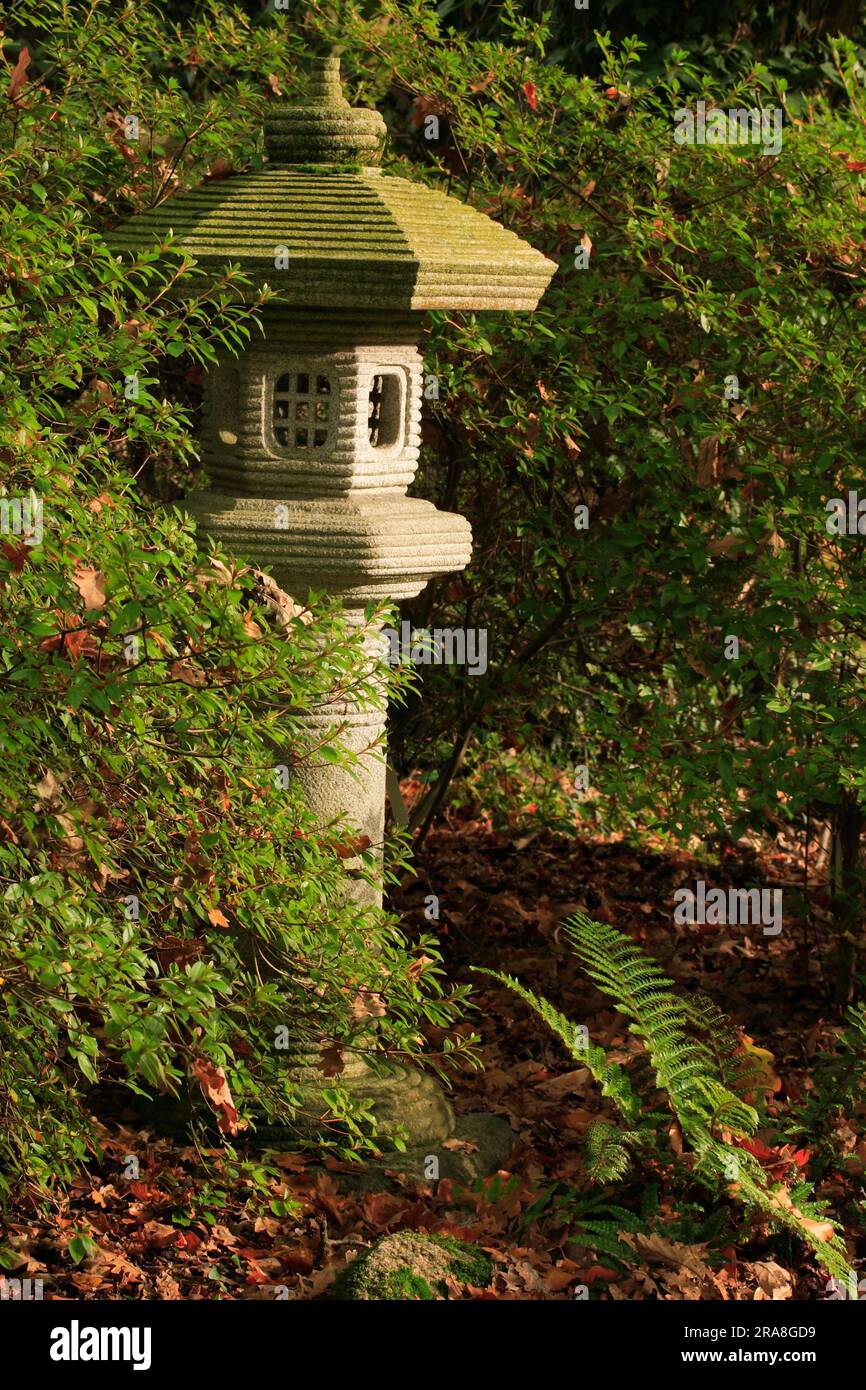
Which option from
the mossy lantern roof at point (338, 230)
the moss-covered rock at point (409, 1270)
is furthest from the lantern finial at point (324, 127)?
the moss-covered rock at point (409, 1270)

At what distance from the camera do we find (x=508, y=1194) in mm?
4590

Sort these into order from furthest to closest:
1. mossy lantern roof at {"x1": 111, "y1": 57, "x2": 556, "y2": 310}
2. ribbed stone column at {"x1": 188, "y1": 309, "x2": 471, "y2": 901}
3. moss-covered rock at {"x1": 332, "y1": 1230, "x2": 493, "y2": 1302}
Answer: ribbed stone column at {"x1": 188, "y1": 309, "x2": 471, "y2": 901}, mossy lantern roof at {"x1": 111, "y1": 57, "x2": 556, "y2": 310}, moss-covered rock at {"x1": 332, "y1": 1230, "x2": 493, "y2": 1302}

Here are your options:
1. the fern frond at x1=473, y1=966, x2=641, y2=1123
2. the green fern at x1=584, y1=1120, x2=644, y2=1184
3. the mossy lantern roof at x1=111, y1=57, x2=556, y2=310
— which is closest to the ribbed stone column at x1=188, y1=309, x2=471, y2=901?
the mossy lantern roof at x1=111, y1=57, x2=556, y2=310

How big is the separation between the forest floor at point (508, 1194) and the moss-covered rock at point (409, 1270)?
6 centimetres

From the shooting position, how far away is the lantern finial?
5062mm

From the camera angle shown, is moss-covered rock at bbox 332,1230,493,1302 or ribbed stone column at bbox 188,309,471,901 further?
ribbed stone column at bbox 188,309,471,901

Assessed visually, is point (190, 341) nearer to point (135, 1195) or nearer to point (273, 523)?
point (273, 523)

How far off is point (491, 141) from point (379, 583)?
74.7 inches

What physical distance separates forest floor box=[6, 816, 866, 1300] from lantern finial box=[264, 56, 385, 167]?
114 inches

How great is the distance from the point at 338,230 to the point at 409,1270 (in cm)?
276

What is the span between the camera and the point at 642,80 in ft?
27.6

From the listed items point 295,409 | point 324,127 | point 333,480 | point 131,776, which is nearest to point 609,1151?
point 131,776

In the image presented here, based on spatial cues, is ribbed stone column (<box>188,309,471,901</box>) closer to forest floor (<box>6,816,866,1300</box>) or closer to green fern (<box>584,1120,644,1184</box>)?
forest floor (<box>6,816,866,1300</box>)

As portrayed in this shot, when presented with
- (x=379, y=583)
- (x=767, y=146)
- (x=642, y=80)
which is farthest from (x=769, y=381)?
(x=642, y=80)
